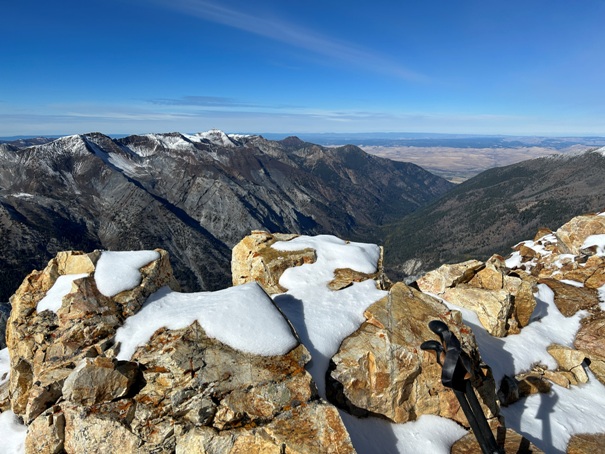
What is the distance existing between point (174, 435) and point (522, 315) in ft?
92.7

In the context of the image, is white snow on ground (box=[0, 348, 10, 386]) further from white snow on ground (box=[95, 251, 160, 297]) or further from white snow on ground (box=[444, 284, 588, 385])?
white snow on ground (box=[444, 284, 588, 385])

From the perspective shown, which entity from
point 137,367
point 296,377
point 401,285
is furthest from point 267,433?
point 401,285

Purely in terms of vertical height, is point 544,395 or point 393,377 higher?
point 393,377

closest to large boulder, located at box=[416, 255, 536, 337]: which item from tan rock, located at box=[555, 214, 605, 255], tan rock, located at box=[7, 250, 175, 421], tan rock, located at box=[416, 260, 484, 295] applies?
tan rock, located at box=[416, 260, 484, 295]

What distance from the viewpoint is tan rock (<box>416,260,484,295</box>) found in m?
32.3

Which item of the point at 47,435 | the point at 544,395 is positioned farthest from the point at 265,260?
the point at 544,395

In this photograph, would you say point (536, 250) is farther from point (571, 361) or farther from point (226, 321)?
point (226, 321)

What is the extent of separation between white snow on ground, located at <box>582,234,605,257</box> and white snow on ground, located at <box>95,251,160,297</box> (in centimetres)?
5379

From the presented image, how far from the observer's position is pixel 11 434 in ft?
59.9

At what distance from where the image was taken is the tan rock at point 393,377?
674 inches

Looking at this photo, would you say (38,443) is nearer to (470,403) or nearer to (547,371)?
(470,403)

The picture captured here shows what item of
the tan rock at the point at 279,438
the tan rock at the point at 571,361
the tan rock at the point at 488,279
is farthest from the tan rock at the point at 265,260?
the tan rock at the point at 571,361

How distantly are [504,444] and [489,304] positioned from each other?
44.8 feet

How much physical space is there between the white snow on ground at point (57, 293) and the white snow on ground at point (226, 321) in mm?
4711
